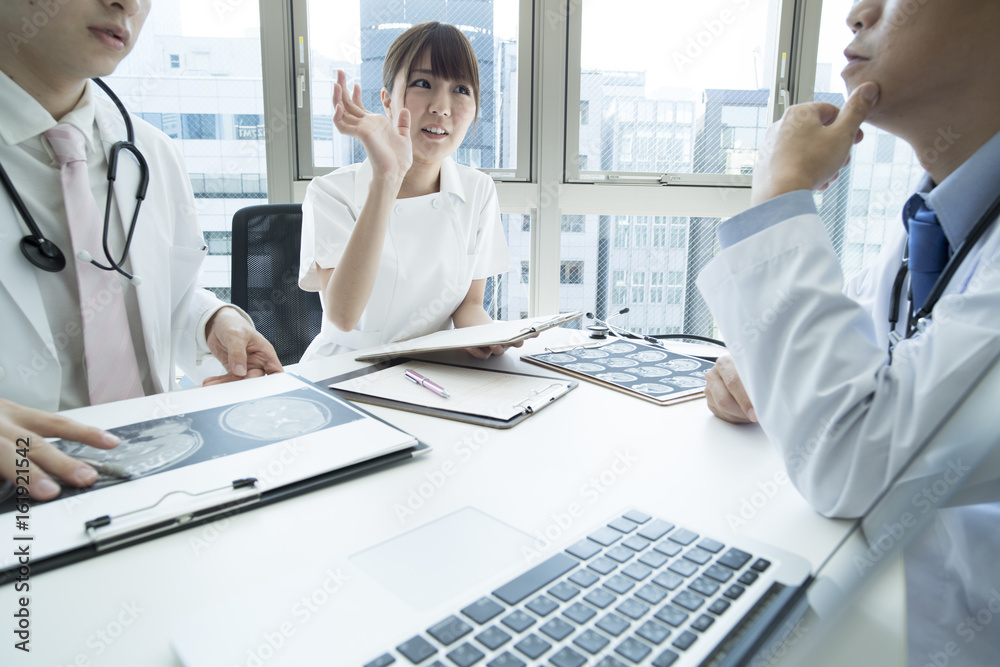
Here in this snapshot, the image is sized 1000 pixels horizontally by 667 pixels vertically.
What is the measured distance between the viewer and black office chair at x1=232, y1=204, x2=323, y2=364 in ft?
4.94

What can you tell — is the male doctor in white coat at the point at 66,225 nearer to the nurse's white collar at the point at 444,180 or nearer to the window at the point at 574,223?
the nurse's white collar at the point at 444,180

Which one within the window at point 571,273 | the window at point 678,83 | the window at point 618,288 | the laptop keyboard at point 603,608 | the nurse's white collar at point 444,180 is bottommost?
the window at point 618,288

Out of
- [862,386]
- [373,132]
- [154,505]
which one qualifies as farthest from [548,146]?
[154,505]

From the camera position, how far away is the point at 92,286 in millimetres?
864

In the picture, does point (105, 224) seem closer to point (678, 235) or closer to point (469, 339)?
point (469, 339)

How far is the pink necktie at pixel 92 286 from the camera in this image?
855 millimetres

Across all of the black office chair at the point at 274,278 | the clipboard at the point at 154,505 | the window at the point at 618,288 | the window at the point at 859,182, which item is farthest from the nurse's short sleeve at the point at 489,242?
the window at the point at 859,182

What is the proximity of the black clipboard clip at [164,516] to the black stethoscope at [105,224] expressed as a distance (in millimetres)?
530

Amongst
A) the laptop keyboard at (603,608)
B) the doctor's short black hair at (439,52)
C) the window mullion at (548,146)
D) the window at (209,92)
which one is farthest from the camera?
the window mullion at (548,146)

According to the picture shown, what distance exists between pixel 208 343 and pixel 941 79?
1.12 meters

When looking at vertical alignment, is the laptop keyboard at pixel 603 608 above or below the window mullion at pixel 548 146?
below

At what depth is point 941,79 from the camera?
0.63 meters

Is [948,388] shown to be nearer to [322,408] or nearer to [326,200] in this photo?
[322,408]

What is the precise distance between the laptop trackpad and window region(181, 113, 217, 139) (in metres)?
2.18
